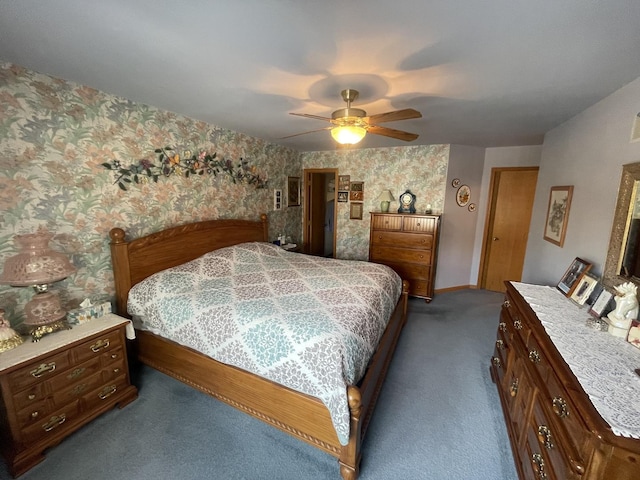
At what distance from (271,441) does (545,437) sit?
1512 mm

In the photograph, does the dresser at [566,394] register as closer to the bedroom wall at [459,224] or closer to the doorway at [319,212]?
the bedroom wall at [459,224]

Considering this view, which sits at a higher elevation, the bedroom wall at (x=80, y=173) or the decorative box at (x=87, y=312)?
the bedroom wall at (x=80, y=173)

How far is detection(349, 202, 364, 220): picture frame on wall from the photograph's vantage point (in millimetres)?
4601

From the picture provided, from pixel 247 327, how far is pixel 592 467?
5.39 ft

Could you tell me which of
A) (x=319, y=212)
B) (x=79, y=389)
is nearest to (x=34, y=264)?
(x=79, y=389)

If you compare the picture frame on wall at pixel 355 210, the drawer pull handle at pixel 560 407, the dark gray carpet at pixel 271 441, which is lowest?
the dark gray carpet at pixel 271 441

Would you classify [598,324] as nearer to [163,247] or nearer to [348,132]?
[348,132]

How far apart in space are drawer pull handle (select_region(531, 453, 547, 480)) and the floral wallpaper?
129 inches

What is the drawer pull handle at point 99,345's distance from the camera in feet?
5.93

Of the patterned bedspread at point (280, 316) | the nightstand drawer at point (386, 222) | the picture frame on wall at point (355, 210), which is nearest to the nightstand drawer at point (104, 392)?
the patterned bedspread at point (280, 316)

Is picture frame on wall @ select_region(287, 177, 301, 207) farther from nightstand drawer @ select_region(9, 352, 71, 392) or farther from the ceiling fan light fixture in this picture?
nightstand drawer @ select_region(9, 352, 71, 392)

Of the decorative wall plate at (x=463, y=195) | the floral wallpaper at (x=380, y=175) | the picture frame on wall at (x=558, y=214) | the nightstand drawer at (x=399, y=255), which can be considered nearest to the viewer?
the picture frame on wall at (x=558, y=214)

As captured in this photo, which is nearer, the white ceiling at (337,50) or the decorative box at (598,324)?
the white ceiling at (337,50)

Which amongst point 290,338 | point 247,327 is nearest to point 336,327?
point 290,338
